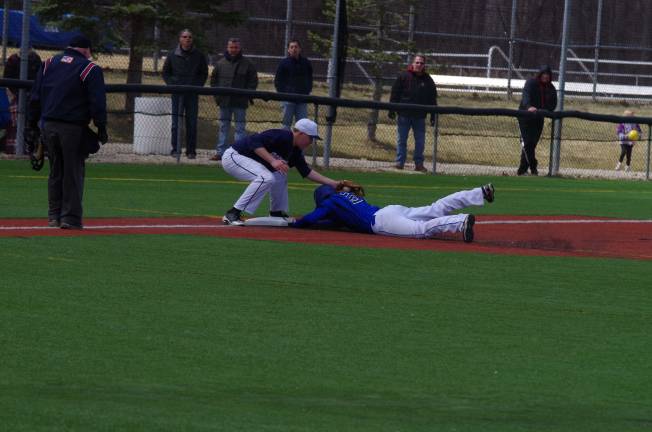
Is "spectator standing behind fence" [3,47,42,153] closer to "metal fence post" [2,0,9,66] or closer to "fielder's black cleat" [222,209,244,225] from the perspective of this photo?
"metal fence post" [2,0,9,66]

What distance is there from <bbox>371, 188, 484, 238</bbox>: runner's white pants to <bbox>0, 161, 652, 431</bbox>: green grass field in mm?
834

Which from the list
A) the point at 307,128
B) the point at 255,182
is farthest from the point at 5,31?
the point at 307,128

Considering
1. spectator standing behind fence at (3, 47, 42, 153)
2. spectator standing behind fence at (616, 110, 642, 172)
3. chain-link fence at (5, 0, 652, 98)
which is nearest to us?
spectator standing behind fence at (3, 47, 42, 153)

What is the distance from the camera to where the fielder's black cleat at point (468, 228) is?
1275 cm

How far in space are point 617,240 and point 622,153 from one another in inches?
651

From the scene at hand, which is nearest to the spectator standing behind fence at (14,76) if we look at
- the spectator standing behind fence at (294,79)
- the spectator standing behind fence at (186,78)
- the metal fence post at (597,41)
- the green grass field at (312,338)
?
the spectator standing behind fence at (186,78)

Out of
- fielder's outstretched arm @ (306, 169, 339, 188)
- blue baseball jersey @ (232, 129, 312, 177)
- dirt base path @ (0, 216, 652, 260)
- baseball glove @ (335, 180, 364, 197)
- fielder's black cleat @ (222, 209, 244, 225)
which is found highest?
blue baseball jersey @ (232, 129, 312, 177)

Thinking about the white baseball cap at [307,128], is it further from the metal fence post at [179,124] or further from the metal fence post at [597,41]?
the metal fence post at [597,41]

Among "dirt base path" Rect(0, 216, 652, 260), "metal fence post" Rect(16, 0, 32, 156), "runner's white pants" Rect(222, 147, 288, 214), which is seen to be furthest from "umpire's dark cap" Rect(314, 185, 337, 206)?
"metal fence post" Rect(16, 0, 32, 156)

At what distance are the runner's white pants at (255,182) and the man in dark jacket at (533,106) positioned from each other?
456 inches

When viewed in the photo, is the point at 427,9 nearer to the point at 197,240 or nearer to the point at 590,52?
the point at 590,52

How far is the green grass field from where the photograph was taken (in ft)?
19.1

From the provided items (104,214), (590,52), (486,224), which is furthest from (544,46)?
(104,214)

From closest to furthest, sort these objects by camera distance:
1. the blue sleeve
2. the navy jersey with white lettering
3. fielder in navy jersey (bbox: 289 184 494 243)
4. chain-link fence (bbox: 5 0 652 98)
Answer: the navy jersey with white lettering → fielder in navy jersey (bbox: 289 184 494 243) → the blue sleeve → chain-link fence (bbox: 5 0 652 98)
